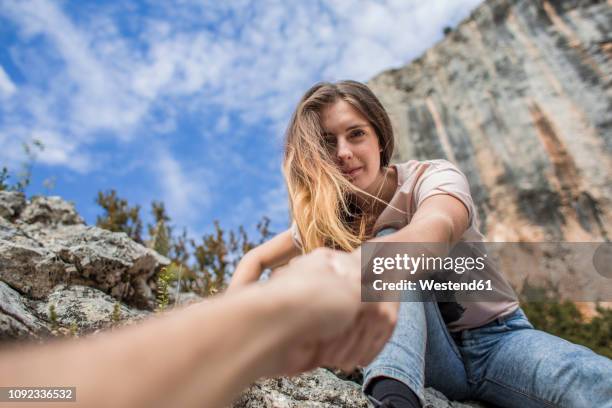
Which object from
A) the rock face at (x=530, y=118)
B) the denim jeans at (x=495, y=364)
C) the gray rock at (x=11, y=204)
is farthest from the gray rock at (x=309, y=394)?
the rock face at (x=530, y=118)

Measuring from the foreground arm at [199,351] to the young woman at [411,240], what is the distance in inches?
27.8

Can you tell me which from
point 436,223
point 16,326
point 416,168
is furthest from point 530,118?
point 16,326

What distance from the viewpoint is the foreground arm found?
46 centimetres

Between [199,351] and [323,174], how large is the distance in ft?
5.31

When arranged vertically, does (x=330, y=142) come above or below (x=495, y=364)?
above

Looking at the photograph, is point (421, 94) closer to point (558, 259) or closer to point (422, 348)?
point (558, 259)

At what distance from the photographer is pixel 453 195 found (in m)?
1.63

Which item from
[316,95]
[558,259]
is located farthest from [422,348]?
[558,259]

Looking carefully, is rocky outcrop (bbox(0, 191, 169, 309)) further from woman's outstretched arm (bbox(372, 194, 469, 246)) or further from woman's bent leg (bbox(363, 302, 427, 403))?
woman's outstretched arm (bbox(372, 194, 469, 246))

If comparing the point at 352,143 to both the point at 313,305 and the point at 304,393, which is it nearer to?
the point at 304,393

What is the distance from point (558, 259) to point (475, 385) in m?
10.6

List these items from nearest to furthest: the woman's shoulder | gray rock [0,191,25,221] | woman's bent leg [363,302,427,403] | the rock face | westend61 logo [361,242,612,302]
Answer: westend61 logo [361,242,612,302] < woman's bent leg [363,302,427,403] < the woman's shoulder < gray rock [0,191,25,221] < the rock face

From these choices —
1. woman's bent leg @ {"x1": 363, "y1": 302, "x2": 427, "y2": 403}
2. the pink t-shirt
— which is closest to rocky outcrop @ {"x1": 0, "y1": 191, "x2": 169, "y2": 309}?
the pink t-shirt

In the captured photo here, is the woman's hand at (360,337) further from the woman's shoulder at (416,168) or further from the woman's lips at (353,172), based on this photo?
the woman's lips at (353,172)
